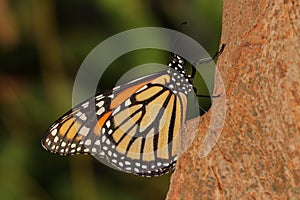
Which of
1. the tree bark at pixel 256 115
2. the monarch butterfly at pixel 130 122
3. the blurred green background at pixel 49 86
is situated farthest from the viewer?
the blurred green background at pixel 49 86

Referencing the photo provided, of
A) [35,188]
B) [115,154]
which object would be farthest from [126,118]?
[35,188]

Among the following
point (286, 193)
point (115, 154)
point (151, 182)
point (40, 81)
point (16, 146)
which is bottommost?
point (151, 182)

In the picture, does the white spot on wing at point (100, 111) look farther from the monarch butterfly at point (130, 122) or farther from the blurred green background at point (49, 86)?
the blurred green background at point (49, 86)

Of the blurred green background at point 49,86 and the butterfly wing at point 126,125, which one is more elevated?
the butterfly wing at point 126,125

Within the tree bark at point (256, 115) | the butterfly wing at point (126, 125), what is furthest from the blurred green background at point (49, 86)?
the tree bark at point (256, 115)

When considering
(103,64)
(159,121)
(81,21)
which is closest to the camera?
(159,121)

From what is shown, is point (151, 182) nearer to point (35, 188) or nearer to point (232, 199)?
point (35, 188)

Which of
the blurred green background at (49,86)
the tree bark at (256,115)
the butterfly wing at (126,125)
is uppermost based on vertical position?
the tree bark at (256,115)
